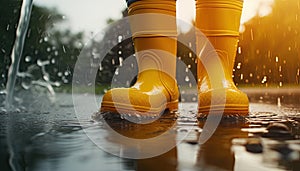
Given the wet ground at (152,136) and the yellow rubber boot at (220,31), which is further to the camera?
the yellow rubber boot at (220,31)

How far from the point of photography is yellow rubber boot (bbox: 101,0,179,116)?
159 centimetres

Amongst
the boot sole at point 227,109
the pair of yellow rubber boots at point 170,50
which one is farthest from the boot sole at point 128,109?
the boot sole at point 227,109

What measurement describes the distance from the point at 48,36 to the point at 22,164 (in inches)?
235

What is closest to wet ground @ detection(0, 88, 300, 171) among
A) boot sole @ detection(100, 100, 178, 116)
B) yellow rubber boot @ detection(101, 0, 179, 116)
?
boot sole @ detection(100, 100, 178, 116)

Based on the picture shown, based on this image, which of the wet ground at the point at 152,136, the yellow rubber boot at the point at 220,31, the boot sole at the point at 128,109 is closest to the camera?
the wet ground at the point at 152,136

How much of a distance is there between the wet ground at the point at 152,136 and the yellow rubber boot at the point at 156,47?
0.16 meters

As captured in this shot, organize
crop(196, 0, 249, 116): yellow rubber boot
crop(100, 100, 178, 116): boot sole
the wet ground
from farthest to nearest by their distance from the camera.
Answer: crop(196, 0, 249, 116): yellow rubber boot < crop(100, 100, 178, 116): boot sole < the wet ground

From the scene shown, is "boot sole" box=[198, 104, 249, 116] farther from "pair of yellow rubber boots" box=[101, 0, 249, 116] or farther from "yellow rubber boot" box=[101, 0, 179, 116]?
"yellow rubber boot" box=[101, 0, 179, 116]

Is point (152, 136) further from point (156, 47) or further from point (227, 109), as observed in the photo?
point (156, 47)

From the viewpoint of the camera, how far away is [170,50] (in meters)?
1.66

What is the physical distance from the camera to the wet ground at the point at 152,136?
815mm

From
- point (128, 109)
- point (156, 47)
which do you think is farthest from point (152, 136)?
point (156, 47)

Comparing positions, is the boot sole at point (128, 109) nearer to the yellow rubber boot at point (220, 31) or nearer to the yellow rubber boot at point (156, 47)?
the yellow rubber boot at point (156, 47)

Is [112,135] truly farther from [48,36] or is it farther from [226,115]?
[48,36]
